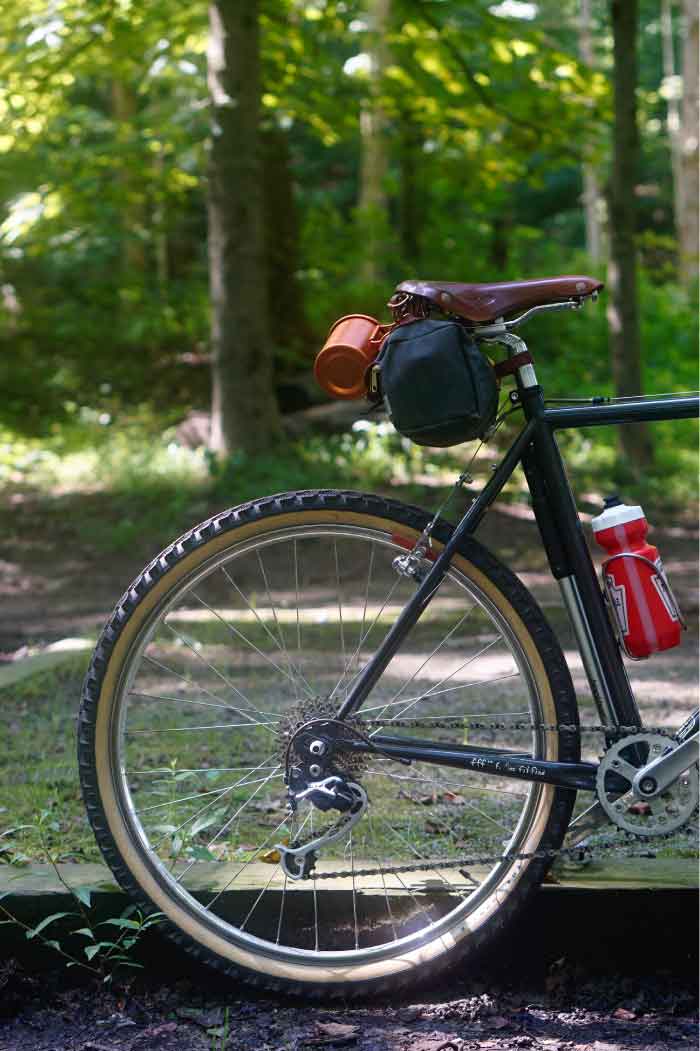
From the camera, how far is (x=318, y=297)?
14891 mm

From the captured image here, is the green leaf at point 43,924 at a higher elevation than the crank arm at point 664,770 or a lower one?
lower

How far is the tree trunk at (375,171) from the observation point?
518 inches

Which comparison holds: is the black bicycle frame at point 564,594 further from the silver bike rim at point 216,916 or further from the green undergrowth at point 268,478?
the green undergrowth at point 268,478

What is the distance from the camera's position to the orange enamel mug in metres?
2.28

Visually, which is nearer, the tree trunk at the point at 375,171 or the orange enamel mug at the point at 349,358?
the orange enamel mug at the point at 349,358

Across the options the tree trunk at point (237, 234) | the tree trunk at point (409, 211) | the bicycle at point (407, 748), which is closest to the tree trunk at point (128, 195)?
the tree trunk at point (237, 234)

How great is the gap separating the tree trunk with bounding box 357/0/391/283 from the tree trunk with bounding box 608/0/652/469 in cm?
298

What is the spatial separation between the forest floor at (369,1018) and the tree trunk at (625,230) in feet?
24.1

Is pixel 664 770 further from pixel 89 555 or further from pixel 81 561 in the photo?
pixel 89 555

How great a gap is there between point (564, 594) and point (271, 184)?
38.6 ft

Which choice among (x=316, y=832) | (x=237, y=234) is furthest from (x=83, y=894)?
(x=237, y=234)

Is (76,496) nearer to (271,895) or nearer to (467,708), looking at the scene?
(467,708)

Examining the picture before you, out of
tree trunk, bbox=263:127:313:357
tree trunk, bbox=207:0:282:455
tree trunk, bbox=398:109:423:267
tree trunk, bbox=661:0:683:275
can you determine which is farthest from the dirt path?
tree trunk, bbox=661:0:683:275

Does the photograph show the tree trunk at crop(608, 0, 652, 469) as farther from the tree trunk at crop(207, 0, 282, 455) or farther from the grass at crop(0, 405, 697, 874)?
the tree trunk at crop(207, 0, 282, 455)
